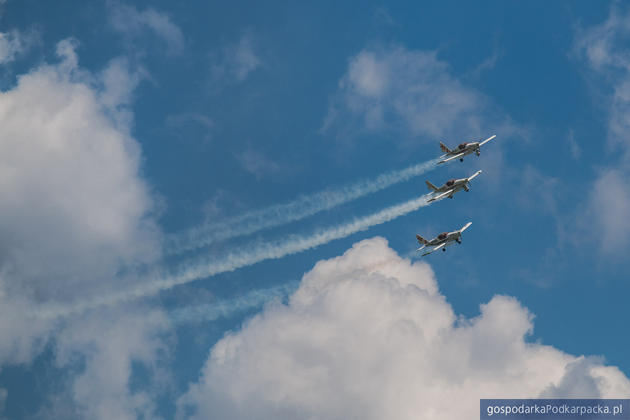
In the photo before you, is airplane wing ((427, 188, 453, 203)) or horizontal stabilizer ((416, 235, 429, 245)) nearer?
airplane wing ((427, 188, 453, 203))

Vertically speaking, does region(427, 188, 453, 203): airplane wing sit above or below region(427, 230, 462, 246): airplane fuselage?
above

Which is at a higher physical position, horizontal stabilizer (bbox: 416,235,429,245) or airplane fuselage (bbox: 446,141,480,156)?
airplane fuselage (bbox: 446,141,480,156)

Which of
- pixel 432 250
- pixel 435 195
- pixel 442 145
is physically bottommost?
pixel 432 250

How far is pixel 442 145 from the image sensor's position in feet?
520

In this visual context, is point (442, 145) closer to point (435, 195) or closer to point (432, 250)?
point (435, 195)

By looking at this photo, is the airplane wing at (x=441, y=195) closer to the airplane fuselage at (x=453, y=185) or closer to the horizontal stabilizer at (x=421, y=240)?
the airplane fuselage at (x=453, y=185)

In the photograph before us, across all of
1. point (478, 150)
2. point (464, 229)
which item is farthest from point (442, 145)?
point (464, 229)

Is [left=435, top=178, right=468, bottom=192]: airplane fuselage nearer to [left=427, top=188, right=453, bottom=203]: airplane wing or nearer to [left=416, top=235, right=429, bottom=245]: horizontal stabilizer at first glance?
[left=427, top=188, right=453, bottom=203]: airplane wing

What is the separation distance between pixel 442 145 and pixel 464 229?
818 inches

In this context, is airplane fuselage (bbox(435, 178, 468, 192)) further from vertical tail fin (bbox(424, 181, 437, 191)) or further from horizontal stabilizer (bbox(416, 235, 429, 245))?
horizontal stabilizer (bbox(416, 235, 429, 245))

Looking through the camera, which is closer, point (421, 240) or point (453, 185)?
point (453, 185)

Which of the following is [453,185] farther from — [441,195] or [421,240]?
[421,240]

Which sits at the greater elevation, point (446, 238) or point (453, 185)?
point (453, 185)

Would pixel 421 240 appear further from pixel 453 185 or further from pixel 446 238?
pixel 453 185
